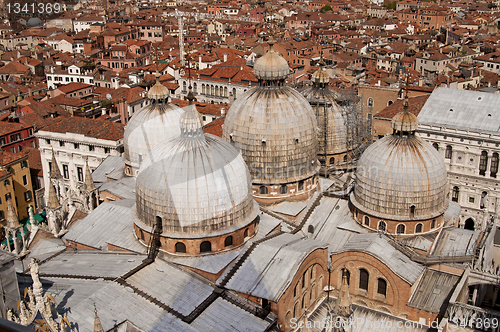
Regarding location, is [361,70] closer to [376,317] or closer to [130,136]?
[130,136]

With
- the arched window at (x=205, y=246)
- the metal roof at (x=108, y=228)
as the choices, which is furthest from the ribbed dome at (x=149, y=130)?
the arched window at (x=205, y=246)

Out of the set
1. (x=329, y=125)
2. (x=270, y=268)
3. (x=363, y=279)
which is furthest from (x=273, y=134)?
(x=363, y=279)

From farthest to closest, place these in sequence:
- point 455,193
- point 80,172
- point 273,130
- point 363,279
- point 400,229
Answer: point 80,172, point 455,193, point 273,130, point 400,229, point 363,279

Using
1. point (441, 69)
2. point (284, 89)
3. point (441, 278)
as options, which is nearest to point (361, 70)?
point (441, 69)

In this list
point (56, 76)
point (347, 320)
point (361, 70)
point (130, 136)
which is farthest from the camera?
point (56, 76)

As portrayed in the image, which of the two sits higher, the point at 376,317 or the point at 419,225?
the point at 419,225

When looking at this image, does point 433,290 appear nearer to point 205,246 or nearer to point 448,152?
point 205,246

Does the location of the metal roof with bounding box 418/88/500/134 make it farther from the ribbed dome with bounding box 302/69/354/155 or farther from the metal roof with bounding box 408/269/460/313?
the metal roof with bounding box 408/269/460/313
